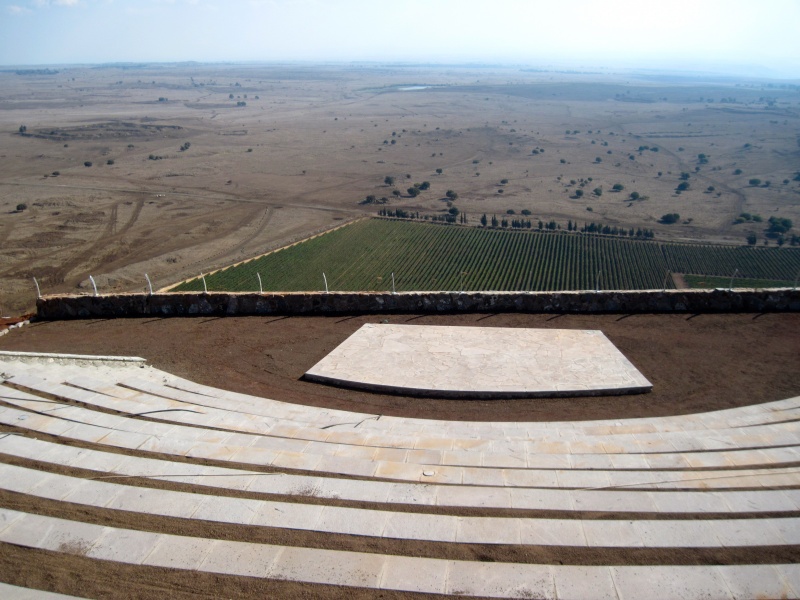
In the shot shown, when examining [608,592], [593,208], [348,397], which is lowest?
[593,208]

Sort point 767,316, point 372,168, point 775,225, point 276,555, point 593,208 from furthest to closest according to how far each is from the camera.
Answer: point 372,168, point 593,208, point 775,225, point 767,316, point 276,555

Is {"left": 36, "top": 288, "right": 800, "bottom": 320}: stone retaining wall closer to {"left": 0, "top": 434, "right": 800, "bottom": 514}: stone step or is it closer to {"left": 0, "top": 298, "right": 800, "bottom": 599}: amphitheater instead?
{"left": 0, "top": 298, "right": 800, "bottom": 599}: amphitheater

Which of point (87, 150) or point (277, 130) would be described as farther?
point (277, 130)

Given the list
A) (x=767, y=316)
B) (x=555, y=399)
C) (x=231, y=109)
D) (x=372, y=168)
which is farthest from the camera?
(x=231, y=109)

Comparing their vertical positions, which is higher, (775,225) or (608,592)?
(608,592)

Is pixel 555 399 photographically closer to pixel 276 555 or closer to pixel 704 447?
pixel 704 447

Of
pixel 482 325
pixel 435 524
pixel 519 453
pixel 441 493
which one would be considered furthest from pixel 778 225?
pixel 435 524

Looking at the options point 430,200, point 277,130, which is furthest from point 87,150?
point 430,200
